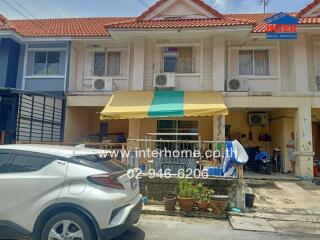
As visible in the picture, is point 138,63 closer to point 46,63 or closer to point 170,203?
point 46,63

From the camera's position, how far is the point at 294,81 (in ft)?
39.6

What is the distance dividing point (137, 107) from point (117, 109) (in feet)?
2.59

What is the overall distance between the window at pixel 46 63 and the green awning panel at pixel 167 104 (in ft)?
16.9

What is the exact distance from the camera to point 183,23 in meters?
12.5

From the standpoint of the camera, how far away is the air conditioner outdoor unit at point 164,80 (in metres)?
12.3

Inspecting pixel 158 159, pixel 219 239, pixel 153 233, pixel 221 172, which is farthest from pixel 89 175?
pixel 221 172

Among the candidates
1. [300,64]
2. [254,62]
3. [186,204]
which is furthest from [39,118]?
[300,64]

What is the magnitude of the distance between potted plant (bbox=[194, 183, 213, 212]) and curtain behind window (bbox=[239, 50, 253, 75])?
690cm

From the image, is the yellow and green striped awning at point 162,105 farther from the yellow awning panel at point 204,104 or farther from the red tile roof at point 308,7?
the red tile roof at point 308,7

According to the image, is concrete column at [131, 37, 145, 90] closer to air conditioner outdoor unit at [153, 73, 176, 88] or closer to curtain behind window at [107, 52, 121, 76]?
air conditioner outdoor unit at [153, 73, 176, 88]

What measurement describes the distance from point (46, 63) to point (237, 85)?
8.98 metres

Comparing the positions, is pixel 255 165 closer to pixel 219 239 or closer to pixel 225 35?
pixel 225 35

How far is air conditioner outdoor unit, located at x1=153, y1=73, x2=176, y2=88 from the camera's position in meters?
12.3

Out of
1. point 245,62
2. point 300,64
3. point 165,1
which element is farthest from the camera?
point 165,1
